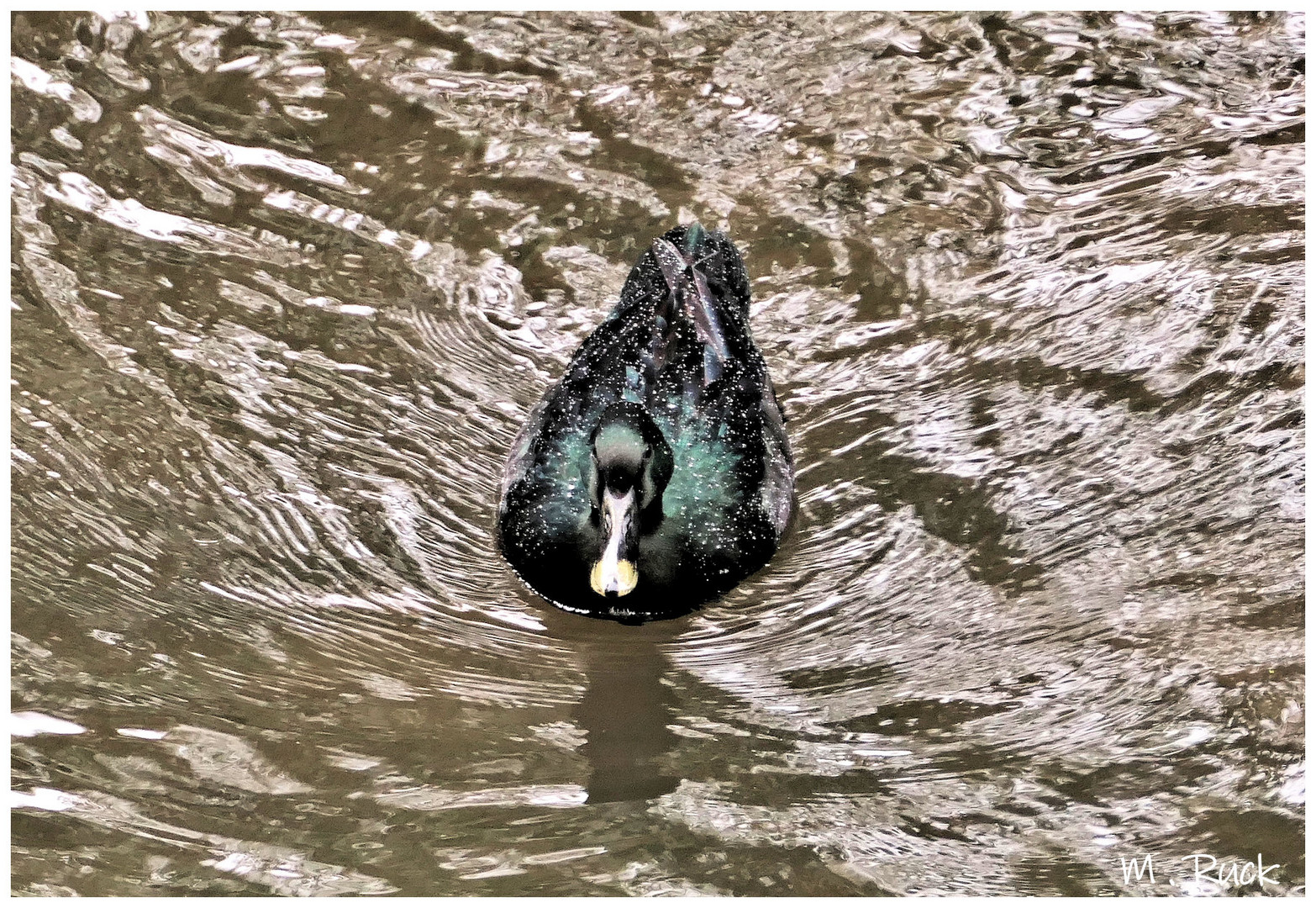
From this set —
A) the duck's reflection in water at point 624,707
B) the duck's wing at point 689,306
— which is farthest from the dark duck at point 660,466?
the duck's reflection in water at point 624,707

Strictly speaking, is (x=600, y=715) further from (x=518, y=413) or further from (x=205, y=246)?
(x=205, y=246)

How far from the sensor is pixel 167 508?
6.50 meters

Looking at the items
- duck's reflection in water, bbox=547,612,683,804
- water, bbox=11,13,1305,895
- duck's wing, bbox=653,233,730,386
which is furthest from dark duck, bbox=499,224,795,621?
water, bbox=11,13,1305,895

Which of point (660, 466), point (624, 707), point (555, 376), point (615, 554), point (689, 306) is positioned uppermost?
point (689, 306)

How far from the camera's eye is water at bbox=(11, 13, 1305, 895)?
5496mm

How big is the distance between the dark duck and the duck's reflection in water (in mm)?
109

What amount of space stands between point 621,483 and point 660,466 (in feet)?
1.02

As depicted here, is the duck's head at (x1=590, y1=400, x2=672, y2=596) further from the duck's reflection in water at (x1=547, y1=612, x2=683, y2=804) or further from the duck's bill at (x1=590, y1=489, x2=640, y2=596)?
the duck's reflection in water at (x1=547, y1=612, x2=683, y2=804)

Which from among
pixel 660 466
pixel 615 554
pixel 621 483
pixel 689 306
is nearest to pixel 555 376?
pixel 689 306

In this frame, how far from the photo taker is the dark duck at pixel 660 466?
20.1 ft

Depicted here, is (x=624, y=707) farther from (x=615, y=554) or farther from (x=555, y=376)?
(x=555, y=376)

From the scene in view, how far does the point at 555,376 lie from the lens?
7316 millimetres

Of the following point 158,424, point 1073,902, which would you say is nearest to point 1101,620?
point 1073,902

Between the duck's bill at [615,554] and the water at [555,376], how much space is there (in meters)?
0.69
